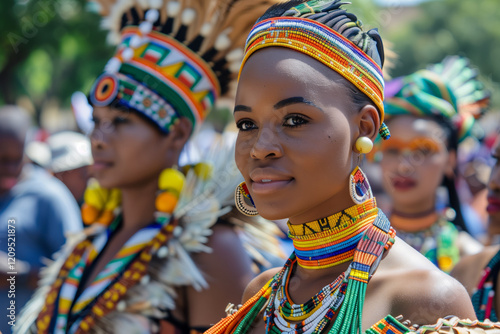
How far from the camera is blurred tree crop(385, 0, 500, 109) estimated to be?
34188 mm

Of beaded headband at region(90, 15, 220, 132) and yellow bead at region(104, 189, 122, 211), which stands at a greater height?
beaded headband at region(90, 15, 220, 132)

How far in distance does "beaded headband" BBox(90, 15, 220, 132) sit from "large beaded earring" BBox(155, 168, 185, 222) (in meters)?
0.30

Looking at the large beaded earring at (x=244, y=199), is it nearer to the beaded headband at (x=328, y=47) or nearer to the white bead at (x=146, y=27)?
the beaded headband at (x=328, y=47)

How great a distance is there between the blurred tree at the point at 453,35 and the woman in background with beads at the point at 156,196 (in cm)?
2849

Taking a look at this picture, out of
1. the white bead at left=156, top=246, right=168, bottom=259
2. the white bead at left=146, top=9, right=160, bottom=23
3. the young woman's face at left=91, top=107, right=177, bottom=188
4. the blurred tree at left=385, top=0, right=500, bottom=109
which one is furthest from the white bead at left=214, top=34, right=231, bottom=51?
the blurred tree at left=385, top=0, right=500, bottom=109

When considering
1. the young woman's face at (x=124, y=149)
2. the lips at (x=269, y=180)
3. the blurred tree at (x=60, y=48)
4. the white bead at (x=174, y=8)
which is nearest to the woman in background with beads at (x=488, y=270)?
the lips at (x=269, y=180)

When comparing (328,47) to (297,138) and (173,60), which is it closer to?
(297,138)

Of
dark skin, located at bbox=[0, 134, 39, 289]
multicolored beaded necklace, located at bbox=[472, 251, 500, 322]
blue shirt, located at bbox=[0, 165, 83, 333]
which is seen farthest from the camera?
dark skin, located at bbox=[0, 134, 39, 289]

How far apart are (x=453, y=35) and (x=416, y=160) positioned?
3391cm

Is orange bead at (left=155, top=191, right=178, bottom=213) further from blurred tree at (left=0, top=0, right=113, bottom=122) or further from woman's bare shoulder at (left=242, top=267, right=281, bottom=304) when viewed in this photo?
blurred tree at (left=0, top=0, right=113, bottom=122)

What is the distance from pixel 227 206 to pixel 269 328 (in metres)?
1.71

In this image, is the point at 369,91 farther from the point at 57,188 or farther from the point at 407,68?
the point at 407,68

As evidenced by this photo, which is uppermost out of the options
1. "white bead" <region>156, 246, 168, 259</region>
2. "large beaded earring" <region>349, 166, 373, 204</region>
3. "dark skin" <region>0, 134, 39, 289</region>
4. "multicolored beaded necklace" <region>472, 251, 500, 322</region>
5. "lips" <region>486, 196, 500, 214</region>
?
"large beaded earring" <region>349, 166, 373, 204</region>

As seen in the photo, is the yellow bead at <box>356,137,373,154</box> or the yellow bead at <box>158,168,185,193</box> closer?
the yellow bead at <box>356,137,373,154</box>
